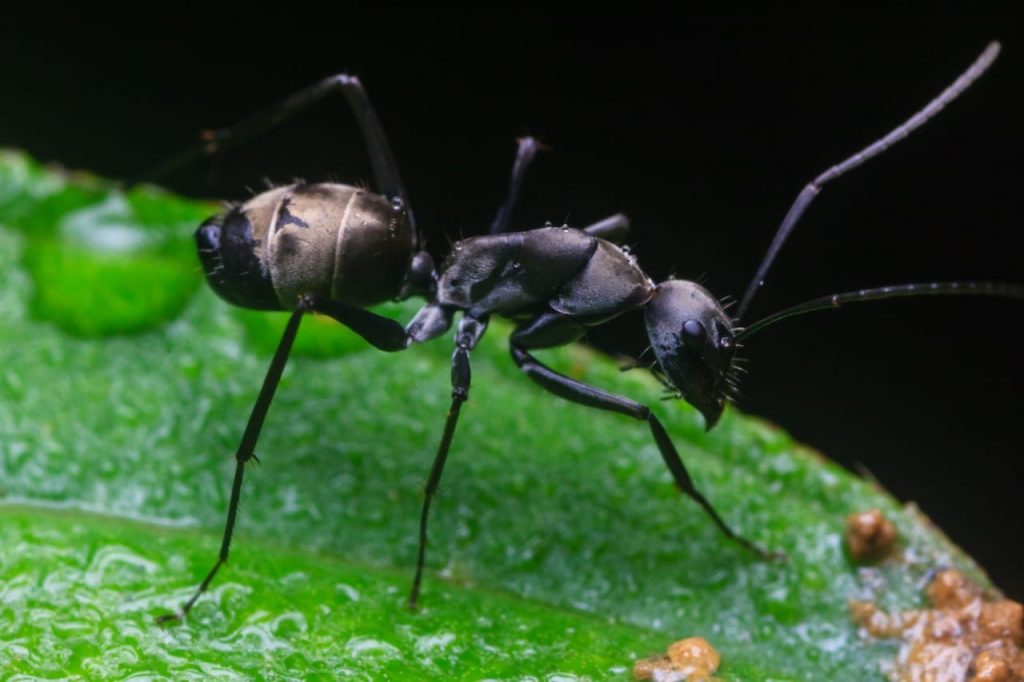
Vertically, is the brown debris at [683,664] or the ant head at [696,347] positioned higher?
the ant head at [696,347]

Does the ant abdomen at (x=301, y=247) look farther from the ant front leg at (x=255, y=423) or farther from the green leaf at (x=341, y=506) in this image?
the green leaf at (x=341, y=506)

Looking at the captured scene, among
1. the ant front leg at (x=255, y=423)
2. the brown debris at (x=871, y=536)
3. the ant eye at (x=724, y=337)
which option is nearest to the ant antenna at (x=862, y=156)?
the ant eye at (x=724, y=337)

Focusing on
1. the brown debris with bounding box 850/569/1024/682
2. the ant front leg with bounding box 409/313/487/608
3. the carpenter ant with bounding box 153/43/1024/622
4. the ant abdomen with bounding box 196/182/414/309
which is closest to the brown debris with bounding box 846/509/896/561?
the brown debris with bounding box 850/569/1024/682

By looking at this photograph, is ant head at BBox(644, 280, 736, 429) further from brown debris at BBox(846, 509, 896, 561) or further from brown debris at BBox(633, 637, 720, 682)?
brown debris at BBox(633, 637, 720, 682)

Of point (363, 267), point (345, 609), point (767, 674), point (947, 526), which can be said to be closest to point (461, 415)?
point (363, 267)

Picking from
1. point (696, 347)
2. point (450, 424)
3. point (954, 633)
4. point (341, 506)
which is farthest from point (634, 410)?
point (954, 633)

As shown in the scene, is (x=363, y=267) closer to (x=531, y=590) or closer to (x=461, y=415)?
(x=461, y=415)

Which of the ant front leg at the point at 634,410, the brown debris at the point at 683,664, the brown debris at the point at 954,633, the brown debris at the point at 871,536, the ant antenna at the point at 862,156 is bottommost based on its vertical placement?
the brown debris at the point at 683,664

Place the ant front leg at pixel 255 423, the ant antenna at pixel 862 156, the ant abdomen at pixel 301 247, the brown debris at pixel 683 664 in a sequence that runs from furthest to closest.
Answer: the ant abdomen at pixel 301 247
the ant antenna at pixel 862 156
the ant front leg at pixel 255 423
the brown debris at pixel 683 664
